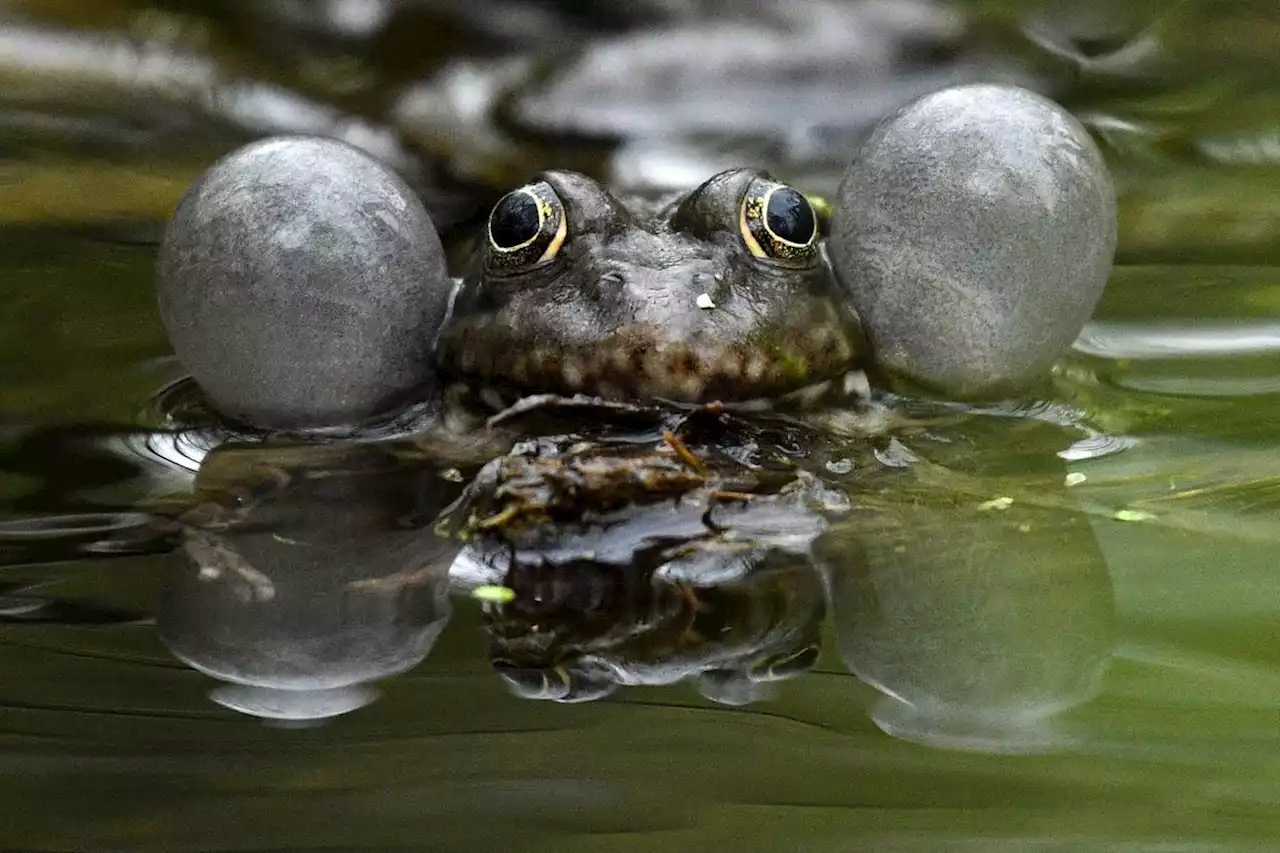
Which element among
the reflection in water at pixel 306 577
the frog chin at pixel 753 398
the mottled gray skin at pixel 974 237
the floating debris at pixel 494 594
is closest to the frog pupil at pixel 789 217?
the mottled gray skin at pixel 974 237

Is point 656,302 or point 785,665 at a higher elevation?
point 656,302

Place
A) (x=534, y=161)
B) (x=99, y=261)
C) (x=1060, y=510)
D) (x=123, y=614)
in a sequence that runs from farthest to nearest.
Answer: (x=534, y=161)
(x=99, y=261)
(x=1060, y=510)
(x=123, y=614)

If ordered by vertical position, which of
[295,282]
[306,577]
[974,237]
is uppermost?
[974,237]

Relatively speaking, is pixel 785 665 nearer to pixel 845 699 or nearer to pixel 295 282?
pixel 845 699

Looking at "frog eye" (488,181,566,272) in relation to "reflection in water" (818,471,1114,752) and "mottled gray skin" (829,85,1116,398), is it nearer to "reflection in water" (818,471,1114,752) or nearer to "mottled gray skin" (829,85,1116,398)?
"mottled gray skin" (829,85,1116,398)

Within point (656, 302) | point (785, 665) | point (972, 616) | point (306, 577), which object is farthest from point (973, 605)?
point (306, 577)

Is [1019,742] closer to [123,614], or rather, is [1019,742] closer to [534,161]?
[123,614]

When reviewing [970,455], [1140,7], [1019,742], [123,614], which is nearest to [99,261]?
[123,614]
